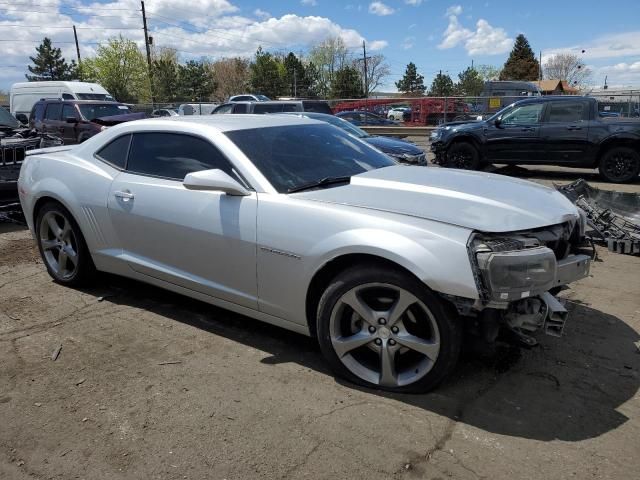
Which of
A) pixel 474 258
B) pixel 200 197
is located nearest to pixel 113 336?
pixel 200 197

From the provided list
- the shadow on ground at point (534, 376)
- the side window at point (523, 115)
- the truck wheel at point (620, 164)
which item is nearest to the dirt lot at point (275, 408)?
the shadow on ground at point (534, 376)

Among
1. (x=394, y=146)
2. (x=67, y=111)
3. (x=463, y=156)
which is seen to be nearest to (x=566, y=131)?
(x=463, y=156)

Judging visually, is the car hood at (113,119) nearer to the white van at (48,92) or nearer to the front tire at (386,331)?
the white van at (48,92)

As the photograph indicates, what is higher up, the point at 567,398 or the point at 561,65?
the point at 561,65

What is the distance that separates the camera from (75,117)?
14695 mm

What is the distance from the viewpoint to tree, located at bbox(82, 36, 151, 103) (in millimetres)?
56188

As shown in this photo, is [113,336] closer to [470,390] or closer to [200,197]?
[200,197]

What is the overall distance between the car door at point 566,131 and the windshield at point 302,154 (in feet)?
28.6

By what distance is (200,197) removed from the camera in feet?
11.8

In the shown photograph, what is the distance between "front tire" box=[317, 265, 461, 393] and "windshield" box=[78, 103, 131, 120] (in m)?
13.8

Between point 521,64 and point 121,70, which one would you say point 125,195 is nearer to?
point 121,70

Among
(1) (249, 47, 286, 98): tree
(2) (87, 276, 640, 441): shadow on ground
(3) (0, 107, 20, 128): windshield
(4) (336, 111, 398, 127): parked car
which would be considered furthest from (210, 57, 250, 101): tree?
(2) (87, 276, 640, 441): shadow on ground

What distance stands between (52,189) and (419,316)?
3366 mm

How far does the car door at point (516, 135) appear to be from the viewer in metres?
11.9
